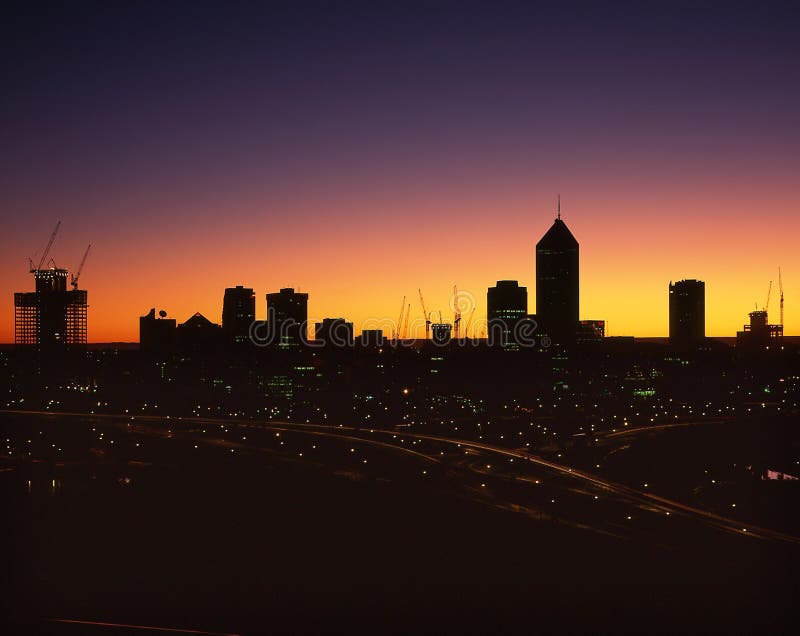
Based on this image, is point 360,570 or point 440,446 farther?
point 440,446

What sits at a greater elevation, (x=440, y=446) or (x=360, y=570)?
(x=360, y=570)

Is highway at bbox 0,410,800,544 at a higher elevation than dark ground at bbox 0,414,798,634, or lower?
lower

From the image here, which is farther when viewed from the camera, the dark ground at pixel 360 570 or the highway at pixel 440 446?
the highway at pixel 440 446

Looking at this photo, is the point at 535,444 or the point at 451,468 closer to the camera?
the point at 451,468

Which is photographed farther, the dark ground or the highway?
the highway

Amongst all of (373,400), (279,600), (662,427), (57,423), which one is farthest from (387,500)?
(373,400)

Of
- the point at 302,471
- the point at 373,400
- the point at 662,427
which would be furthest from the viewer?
the point at 373,400

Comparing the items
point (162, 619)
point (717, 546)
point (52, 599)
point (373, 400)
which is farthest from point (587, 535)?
point (373, 400)

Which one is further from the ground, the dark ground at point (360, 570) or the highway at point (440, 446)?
the dark ground at point (360, 570)

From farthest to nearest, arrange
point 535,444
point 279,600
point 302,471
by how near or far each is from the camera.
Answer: point 535,444, point 302,471, point 279,600

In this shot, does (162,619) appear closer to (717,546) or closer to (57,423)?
(717,546)
